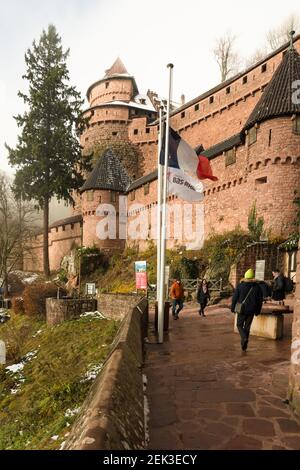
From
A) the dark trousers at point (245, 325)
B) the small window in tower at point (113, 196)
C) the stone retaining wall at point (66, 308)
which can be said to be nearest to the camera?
the dark trousers at point (245, 325)

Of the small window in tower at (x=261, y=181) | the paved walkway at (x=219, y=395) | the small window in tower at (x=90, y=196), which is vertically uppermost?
the small window in tower at (x=90, y=196)

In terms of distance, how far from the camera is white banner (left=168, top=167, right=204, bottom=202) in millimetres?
8188

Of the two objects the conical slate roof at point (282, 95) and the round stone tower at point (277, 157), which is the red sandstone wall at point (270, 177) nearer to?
the round stone tower at point (277, 157)

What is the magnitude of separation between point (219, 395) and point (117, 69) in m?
52.3

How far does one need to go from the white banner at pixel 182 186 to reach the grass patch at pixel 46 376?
5348 mm

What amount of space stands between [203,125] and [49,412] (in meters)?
33.1

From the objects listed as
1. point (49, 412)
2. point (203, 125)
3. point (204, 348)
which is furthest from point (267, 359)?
point (203, 125)

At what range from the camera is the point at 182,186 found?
27.1 feet

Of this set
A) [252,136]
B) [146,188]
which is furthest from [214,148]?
[146,188]

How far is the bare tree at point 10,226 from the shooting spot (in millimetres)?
31719

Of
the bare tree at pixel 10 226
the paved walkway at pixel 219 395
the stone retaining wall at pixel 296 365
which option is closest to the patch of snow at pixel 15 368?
the paved walkway at pixel 219 395

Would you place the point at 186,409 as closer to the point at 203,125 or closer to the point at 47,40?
the point at 203,125

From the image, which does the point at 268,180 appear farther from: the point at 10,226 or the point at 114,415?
the point at 10,226

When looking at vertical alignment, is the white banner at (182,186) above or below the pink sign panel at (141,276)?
above
